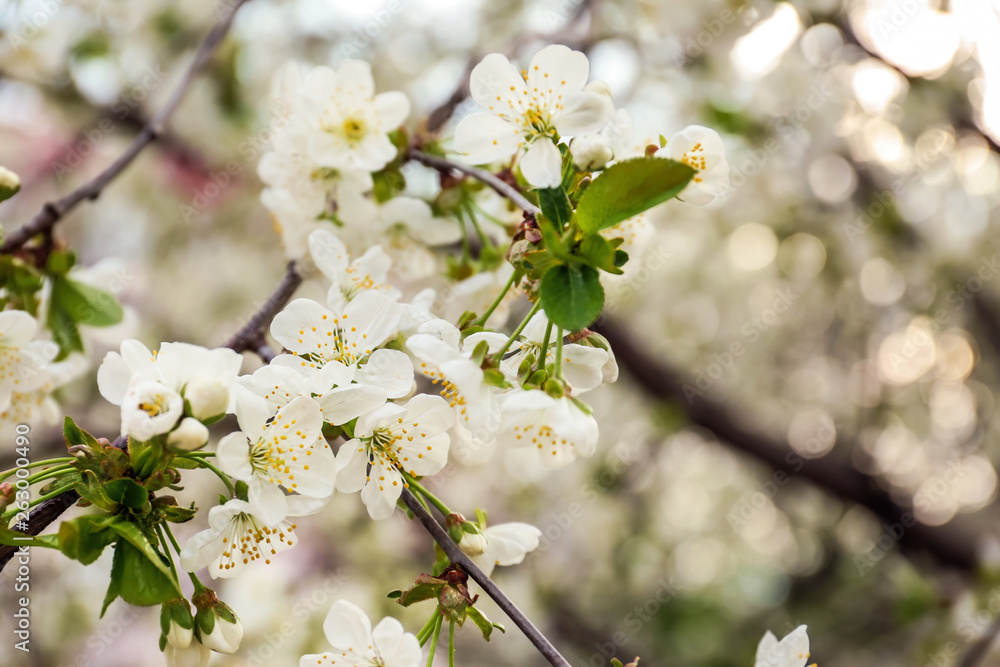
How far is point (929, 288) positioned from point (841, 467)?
111 centimetres

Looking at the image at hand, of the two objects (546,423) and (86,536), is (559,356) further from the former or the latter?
(86,536)

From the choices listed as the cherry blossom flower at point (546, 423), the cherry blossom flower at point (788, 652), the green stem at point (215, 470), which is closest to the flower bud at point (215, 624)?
the green stem at point (215, 470)

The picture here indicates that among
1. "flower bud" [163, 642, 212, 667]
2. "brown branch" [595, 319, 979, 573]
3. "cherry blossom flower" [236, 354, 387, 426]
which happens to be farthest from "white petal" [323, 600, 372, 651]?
"brown branch" [595, 319, 979, 573]

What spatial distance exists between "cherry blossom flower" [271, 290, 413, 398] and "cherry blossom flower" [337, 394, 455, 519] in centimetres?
6

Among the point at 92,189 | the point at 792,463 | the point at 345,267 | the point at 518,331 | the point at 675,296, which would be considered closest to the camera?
the point at 518,331

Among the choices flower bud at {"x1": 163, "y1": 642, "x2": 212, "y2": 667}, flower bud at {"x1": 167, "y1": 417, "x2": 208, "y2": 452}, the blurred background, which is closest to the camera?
flower bud at {"x1": 167, "y1": 417, "x2": 208, "y2": 452}

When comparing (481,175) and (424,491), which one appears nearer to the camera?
(424,491)

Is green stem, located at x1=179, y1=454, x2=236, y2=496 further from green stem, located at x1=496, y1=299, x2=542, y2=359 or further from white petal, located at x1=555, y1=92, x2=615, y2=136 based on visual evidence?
white petal, located at x1=555, y1=92, x2=615, y2=136

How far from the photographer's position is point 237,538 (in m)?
0.69

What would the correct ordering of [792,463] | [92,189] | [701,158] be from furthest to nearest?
1. [792,463]
2. [92,189]
3. [701,158]

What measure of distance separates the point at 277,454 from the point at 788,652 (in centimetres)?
60

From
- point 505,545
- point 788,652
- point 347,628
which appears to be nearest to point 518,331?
point 505,545

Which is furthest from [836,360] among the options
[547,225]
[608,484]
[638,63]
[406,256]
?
[547,225]

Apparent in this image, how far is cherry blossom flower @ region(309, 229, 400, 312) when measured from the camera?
2.81ft
